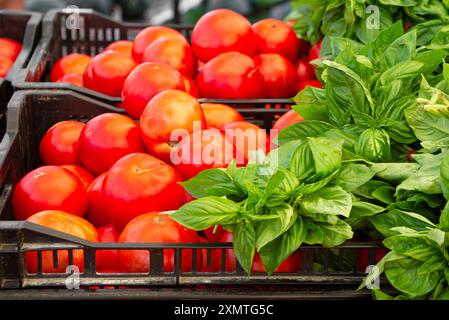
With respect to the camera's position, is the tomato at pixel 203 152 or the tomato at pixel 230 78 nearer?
the tomato at pixel 203 152

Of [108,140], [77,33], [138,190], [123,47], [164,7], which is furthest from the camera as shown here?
[164,7]

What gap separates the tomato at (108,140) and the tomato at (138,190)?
0.18 m

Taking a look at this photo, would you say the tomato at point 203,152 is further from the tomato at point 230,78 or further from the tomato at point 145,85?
the tomato at point 230,78

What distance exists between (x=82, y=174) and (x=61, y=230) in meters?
0.41

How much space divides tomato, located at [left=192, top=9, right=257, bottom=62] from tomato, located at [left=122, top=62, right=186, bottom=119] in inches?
15.5

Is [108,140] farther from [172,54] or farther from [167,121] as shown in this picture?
[172,54]

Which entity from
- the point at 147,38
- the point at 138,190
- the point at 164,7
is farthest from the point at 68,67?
the point at 164,7

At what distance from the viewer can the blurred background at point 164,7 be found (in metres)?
4.02

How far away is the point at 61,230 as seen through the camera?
4.62 feet

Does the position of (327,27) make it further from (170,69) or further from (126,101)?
(126,101)

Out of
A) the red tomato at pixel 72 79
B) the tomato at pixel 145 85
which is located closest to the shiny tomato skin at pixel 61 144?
the tomato at pixel 145 85

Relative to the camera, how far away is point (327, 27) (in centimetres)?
211

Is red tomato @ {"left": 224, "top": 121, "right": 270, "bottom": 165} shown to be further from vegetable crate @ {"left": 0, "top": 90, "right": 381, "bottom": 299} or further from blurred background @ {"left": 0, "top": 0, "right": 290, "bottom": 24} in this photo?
blurred background @ {"left": 0, "top": 0, "right": 290, "bottom": 24}

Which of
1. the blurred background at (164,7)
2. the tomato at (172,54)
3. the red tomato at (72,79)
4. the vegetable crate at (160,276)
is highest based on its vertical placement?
the blurred background at (164,7)
